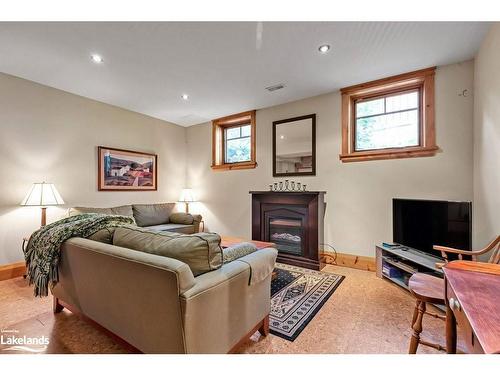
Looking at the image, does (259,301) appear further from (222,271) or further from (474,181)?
(474,181)

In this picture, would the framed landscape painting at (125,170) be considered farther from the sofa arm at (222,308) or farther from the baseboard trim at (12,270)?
the sofa arm at (222,308)

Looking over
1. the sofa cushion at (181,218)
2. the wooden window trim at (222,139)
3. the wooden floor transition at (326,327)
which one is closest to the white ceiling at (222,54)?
the wooden window trim at (222,139)

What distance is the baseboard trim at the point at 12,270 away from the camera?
277 cm

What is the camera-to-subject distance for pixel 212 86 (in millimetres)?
3191

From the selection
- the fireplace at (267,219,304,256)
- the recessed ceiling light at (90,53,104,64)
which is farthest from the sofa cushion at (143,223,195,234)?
the recessed ceiling light at (90,53,104,64)

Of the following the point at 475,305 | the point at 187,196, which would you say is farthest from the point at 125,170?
the point at 475,305

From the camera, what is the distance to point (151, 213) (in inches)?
160

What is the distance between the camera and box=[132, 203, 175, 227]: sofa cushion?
Answer: 12.8 feet

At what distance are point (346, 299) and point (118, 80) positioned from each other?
383 cm

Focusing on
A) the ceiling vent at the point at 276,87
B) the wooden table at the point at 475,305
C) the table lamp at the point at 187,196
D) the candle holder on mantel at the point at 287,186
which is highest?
the ceiling vent at the point at 276,87

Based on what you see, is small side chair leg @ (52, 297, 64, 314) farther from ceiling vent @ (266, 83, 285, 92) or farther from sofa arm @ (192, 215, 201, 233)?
ceiling vent @ (266, 83, 285, 92)

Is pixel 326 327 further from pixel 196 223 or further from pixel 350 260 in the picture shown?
pixel 196 223

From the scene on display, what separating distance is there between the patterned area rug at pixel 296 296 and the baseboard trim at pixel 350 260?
42 cm
